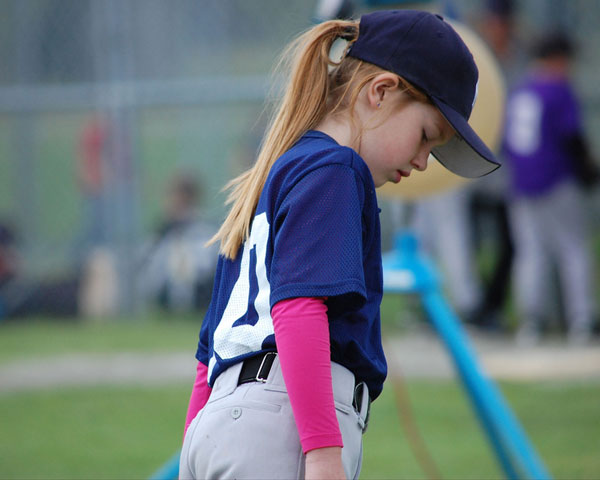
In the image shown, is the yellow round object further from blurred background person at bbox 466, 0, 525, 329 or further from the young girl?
blurred background person at bbox 466, 0, 525, 329

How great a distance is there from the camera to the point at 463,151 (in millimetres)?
1784

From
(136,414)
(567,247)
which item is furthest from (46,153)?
(567,247)

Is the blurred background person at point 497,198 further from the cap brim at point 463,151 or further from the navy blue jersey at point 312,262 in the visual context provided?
the navy blue jersey at point 312,262

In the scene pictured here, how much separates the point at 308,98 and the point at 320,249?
341 mm

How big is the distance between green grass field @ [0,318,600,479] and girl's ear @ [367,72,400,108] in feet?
7.09

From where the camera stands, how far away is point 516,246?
6.54 meters

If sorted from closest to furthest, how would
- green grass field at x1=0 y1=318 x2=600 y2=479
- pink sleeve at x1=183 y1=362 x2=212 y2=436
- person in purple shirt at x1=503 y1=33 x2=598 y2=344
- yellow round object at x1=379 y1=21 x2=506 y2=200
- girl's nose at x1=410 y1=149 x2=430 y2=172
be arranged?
girl's nose at x1=410 y1=149 x2=430 y2=172 < pink sleeve at x1=183 y1=362 x2=212 y2=436 < yellow round object at x1=379 y1=21 x2=506 y2=200 < green grass field at x1=0 y1=318 x2=600 y2=479 < person in purple shirt at x1=503 y1=33 x2=598 y2=344

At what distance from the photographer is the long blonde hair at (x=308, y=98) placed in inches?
64.5

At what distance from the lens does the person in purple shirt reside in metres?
5.95

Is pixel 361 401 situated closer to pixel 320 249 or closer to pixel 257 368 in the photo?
pixel 257 368

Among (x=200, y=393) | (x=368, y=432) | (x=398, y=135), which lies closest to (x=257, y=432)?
(x=200, y=393)

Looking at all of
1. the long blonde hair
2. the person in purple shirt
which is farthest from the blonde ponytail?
the person in purple shirt

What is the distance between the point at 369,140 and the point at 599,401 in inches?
131

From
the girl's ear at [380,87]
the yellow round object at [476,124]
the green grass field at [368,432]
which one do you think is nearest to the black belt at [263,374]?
the girl's ear at [380,87]
